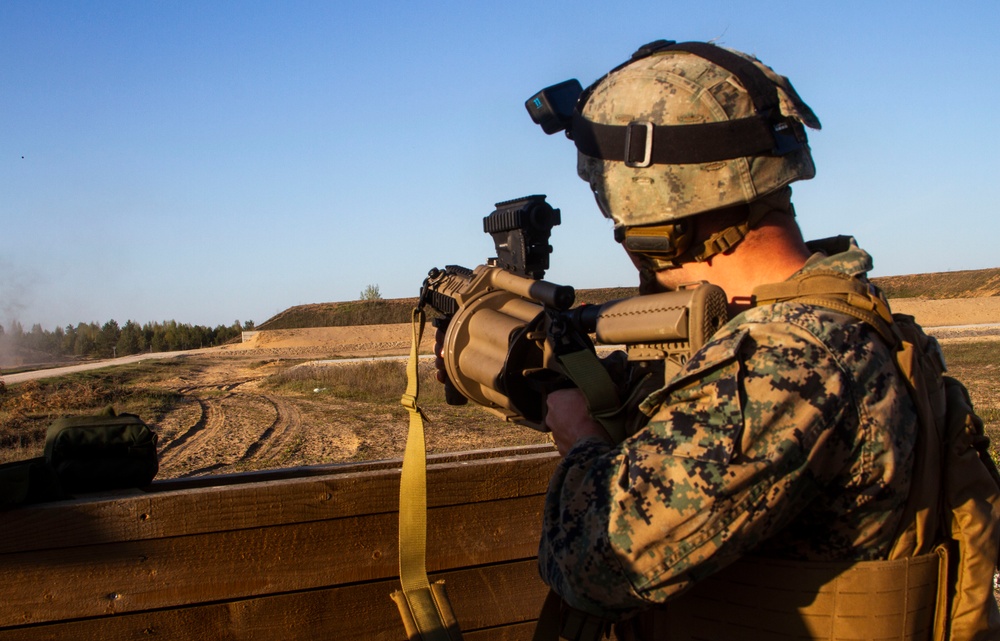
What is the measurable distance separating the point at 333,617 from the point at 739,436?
1.74m

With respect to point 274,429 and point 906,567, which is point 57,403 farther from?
point 906,567

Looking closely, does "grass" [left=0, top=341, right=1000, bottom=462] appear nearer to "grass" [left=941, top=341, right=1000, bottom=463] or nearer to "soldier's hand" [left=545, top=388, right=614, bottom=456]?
"grass" [left=941, top=341, right=1000, bottom=463]

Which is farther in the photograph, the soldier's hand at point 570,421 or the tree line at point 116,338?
the tree line at point 116,338

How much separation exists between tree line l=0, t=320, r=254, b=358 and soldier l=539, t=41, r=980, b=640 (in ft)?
159

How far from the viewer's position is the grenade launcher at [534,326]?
222 cm

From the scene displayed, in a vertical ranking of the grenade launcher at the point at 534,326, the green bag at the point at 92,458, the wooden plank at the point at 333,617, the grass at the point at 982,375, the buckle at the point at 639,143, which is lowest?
the grass at the point at 982,375

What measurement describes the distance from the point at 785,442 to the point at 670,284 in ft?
2.79

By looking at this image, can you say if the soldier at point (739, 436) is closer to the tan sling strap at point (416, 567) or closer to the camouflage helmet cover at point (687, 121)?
the camouflage helmet cover at point (687, 121)

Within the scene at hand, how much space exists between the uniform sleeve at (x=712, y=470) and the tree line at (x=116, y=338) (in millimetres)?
48594

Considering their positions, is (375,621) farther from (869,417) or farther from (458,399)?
(869,417)

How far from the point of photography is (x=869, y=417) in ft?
5.67

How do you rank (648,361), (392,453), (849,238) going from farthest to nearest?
(392,453) → (648,361) → (849,238)

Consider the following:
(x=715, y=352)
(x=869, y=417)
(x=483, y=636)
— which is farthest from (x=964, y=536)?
(x=483, y=636)

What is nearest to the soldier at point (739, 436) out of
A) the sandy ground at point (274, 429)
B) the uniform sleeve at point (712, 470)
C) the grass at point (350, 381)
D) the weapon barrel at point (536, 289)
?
the uniform sleeve at point (712, 470)
